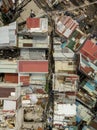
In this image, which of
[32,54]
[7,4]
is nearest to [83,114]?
[32,54]

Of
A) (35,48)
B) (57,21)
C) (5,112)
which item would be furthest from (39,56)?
(5,112)

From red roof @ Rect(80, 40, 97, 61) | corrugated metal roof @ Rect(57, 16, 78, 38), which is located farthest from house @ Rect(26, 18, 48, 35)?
red roof @ Rect(80, 40, 97, 61)

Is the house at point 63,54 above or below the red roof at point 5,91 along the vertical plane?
above

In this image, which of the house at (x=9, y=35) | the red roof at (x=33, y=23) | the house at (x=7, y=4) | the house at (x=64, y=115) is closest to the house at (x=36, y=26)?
the red roof at (x=33, y=23)

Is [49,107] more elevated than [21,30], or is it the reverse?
[21,30]

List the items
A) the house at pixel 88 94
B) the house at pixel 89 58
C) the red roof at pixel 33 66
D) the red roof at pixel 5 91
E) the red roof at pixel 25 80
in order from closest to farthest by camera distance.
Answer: the red roof at pixel 5 91 < the house at pixel 89 58 < the red roof at pixel 33 66 < the red roof at pixel 25 80 < the house at pixel 88 94

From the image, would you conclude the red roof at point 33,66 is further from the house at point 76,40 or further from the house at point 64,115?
the house at point 64,115

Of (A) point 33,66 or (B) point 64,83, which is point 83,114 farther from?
(A) point 33,66

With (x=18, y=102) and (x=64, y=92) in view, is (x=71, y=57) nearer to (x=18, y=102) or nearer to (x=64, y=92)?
(x=64, y=92)
